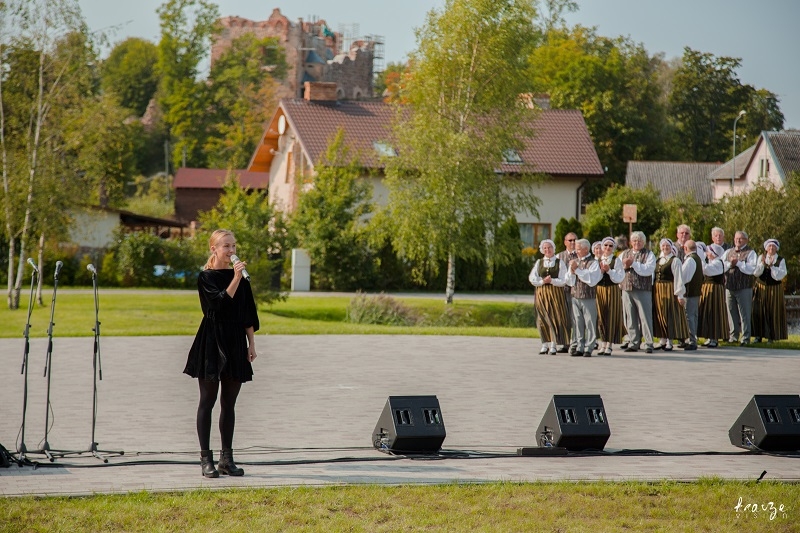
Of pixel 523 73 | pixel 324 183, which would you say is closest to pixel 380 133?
pixel 324 183

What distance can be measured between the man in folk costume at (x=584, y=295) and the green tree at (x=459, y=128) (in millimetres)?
15300

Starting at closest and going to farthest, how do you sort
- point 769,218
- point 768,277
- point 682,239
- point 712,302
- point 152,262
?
1. point 682,239
2. point 712,302
3. point 768,277
4. point 769,218
5. point 152,262

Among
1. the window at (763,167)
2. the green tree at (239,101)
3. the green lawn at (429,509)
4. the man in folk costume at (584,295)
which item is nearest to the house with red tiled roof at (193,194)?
the green tree at (239,101)

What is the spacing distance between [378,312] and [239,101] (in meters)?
71.9

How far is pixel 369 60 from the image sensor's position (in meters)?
126

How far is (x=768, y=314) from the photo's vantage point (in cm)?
2277

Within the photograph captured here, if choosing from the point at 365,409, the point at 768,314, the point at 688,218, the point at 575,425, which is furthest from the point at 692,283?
the point at 688,218

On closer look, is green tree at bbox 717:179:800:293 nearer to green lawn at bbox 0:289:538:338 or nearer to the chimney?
green lawn at bbox 0:289:538:338

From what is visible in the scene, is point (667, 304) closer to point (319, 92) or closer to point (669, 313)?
point (669, 313)

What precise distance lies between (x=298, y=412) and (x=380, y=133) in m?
38.6

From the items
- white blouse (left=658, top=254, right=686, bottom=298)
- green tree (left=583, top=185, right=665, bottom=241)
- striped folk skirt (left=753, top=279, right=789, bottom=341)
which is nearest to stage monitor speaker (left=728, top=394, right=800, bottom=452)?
white blouse (left=658, top=254, right=686, bottom=298)

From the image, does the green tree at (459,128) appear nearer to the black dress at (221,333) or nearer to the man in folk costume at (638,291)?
the man in folk costume at (638,291)

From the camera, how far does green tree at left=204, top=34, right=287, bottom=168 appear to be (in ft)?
315

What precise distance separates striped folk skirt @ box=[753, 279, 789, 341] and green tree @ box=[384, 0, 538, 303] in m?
13.6
